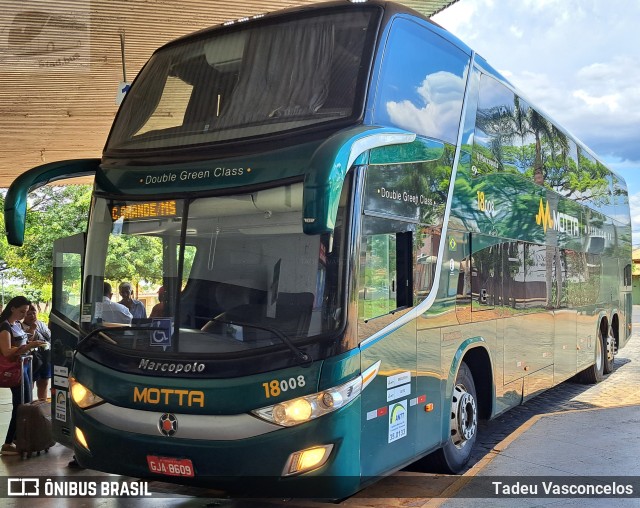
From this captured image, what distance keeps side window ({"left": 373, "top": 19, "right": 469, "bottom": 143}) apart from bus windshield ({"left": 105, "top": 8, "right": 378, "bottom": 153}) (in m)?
0.25

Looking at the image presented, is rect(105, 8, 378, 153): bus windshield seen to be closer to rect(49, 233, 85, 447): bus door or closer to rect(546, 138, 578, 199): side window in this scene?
rect(49, 233, 85, 447): bus door

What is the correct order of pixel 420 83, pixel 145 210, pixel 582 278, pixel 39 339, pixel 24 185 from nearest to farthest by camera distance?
pixel 145 210 → pixel 24 185 → pixel 420 83 → pixel 39 339 → pixel 582 278

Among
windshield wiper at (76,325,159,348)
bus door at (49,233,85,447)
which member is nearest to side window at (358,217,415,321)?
windshield wiper at (76,325,159,348)

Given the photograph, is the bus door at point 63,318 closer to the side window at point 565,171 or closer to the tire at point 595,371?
the side window at point 565,171

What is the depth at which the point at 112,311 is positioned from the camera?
18.2ft

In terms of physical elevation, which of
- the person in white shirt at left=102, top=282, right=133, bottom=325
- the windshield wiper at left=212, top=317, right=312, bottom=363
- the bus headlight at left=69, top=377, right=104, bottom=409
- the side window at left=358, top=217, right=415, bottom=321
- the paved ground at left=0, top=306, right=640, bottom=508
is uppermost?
the side window at left=358, top=217, right=415, bottom=321

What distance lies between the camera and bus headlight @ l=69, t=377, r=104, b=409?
5.49 metres

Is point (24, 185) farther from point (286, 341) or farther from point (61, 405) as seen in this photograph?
point (61, 405)

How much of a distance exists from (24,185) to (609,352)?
440 inches

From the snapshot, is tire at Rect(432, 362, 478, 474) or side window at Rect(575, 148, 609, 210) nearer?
tire at Rect(432, 362, 478, 474)

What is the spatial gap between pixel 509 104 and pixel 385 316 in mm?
4052

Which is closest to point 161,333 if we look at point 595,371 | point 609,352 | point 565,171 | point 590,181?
point 565,171

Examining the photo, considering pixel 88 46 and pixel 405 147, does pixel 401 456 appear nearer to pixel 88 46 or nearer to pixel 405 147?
pixel 405 147

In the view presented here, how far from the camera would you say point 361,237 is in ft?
16.9
